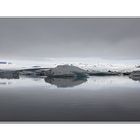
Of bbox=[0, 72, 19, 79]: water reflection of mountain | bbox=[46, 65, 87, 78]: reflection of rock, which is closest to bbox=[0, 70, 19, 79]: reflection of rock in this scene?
bbox=[0, 72, 19, 79]: water reflection of mountain

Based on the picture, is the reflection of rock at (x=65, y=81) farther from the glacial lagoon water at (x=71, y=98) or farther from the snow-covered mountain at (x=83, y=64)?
the snow-covered mountain at (x=83, y=64)

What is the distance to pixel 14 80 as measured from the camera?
125 inches

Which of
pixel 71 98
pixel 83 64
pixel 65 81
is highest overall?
pixel 83 64

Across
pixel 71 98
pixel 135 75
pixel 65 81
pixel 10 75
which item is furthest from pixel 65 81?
pixel 135 75

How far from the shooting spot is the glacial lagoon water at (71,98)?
314 cm

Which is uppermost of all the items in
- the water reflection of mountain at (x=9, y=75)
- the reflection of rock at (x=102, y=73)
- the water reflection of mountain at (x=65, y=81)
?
the reflection of rock at (x=102, y=73)

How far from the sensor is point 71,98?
3156 mm

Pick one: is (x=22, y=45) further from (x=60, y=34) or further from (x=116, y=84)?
(x=116, y=84)

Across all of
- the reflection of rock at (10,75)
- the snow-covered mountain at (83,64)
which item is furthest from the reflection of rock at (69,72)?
the reflection of rock at (10,75)

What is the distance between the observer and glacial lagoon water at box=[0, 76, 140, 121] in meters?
3.14

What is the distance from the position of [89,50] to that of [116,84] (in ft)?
1.36

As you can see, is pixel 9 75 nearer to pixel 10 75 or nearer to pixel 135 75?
pixel 10 75
